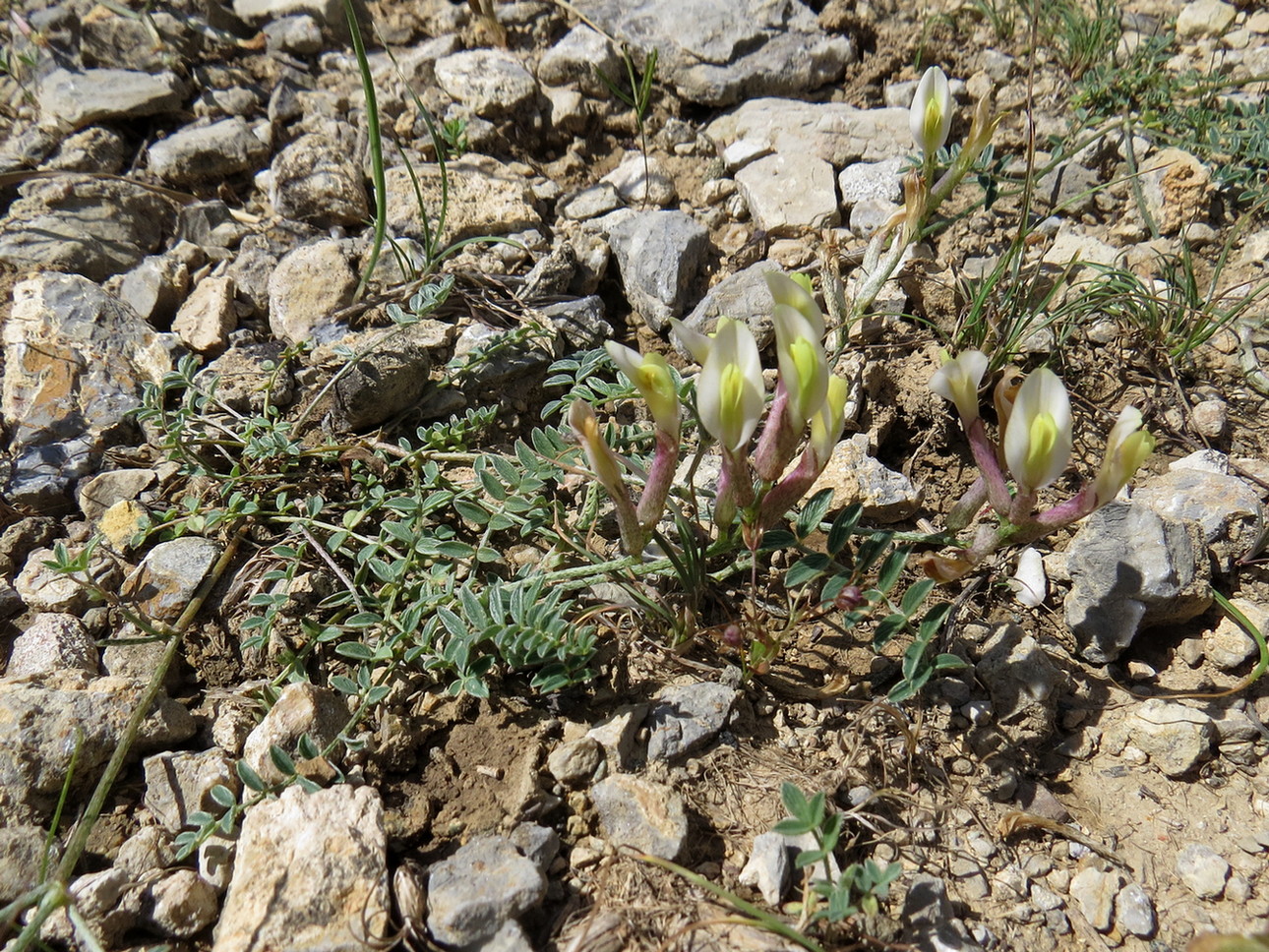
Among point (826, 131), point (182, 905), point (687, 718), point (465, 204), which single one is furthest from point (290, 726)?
point (826, 131)

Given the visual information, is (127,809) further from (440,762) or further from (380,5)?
(380,5)

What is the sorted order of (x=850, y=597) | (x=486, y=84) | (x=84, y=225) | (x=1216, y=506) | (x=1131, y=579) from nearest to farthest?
1. (x=850, y=597)
2. (x=1131, y=579)
3. (x=1216, y=506)
4. (x=84, y=225)
5. (x=486, y=84)

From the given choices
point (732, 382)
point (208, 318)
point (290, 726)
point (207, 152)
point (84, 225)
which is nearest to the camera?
point (732, 382)

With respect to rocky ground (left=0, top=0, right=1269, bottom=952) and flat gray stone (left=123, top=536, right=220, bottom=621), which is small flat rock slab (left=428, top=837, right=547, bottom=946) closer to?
rocky ground (left=0, top=0, right=1269, bottom=952)

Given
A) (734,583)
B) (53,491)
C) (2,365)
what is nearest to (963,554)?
(734,583)

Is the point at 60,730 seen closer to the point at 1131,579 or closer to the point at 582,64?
the point at 1131,579

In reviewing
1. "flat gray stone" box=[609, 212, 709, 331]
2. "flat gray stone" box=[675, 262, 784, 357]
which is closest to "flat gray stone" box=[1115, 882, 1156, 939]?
"flat gray stone" box=[675, 262, 784, 357]

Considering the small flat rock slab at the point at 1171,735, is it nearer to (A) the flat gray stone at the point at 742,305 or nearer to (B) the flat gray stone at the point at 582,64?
(A) the flat gray stone at the point at 742,305
